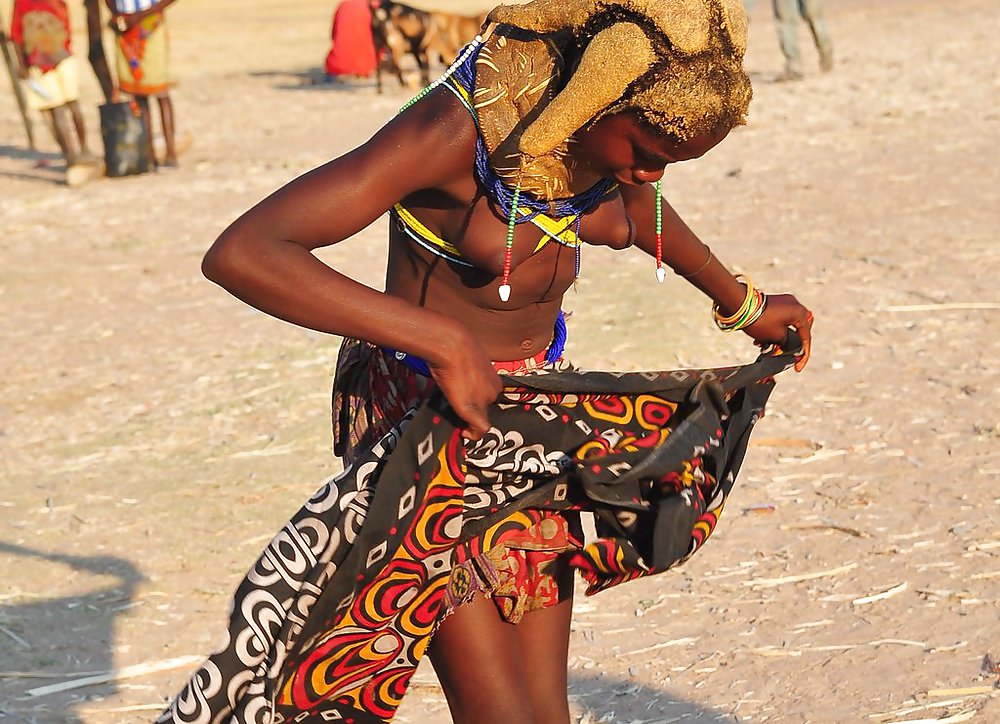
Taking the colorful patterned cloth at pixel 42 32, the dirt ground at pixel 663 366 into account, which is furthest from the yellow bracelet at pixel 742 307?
the colorful patterned cloth at pixel 42 32

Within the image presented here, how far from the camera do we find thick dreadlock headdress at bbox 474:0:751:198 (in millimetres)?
2336

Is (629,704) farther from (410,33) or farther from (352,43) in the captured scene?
(352,43)

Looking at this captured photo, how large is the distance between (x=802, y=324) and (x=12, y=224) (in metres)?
8.29

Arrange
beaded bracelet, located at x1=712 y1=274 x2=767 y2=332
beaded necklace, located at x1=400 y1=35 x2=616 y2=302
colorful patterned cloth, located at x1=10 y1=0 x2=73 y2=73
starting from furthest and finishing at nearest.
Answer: colorful patterned cloth, located at x1=10 y1=0 x2=73 y2=73 < beaded bracelet, located at x1=712 y1=274 x2=767 y2=332 < beaded necklace, located at x1=400 y1=35 x2=616 y2=302

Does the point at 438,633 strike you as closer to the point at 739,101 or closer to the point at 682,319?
the point at 739,101

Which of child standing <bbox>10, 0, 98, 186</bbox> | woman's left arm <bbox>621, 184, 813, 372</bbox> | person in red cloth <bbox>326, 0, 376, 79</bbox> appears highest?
woman's left arm <bbox>621, 184, 813, 372</bbox>

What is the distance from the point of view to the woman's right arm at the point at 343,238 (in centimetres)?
230

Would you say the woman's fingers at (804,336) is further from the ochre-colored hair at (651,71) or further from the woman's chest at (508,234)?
the ochre-colored hair at (651,71)

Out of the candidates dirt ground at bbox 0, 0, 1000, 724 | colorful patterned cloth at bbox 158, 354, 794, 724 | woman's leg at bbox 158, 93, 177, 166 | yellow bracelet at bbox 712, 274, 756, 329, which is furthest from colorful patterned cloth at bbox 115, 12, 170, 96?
colorful patterned cloth at bbox 158, 354, 794, 724

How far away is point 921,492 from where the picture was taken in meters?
5.17

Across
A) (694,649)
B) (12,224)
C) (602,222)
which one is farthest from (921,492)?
(12,224)

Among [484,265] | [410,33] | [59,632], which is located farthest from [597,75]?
[410,33]

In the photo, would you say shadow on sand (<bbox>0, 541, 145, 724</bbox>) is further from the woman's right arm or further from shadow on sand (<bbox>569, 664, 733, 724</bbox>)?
the woman's right arm

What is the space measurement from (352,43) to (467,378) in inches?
595
